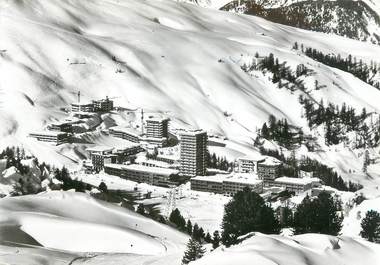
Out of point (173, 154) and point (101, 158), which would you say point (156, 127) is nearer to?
point (173, 154)

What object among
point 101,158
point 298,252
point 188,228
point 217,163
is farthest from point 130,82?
point 298,252

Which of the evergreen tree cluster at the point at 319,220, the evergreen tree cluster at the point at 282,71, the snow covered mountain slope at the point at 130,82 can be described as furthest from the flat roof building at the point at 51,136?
the evergreen tree cluster at the point at 282,71

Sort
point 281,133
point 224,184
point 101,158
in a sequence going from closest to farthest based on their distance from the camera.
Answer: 1. point 224,184
2. point 101,158
3. point 281,133

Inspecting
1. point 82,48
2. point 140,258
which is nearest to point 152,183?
point 140,258

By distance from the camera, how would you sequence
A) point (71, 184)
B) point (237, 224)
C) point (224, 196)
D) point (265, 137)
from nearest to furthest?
1. point (237, 224)
2. point (71, 184)
3. point (224, 196)
4. point (265, 137)

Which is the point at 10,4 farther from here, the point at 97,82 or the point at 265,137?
the point at 265,137

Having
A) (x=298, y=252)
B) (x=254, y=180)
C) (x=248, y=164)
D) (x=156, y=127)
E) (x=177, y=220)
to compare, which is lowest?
(x=254, y=180)

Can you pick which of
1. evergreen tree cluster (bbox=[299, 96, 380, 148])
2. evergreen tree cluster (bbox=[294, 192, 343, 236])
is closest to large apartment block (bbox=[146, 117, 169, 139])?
evergreen tree cluster (bbox=[299, 96, 380, 148])

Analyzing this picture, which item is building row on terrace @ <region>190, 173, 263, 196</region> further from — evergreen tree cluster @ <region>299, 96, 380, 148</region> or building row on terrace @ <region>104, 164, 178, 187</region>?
evergreen tree cluster @ <region>299, 96, 380, 148</region>
